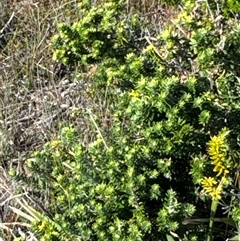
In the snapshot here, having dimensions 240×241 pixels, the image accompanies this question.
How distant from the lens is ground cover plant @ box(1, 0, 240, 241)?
248 cm

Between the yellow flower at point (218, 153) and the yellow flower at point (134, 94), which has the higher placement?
the yellow flower at point (134, 94)

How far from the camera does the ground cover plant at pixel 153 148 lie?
248cm

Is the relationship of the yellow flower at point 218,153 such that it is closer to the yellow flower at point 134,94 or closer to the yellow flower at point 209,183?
the yellow flower at point 209,183

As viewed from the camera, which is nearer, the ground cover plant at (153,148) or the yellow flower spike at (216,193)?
the yellow flower spike at (216,193)

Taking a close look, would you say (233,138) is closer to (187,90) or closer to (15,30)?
(187,90)

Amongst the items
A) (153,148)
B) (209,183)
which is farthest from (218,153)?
(153,148)

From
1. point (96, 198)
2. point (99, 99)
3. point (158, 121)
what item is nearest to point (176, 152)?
point (158, 121)

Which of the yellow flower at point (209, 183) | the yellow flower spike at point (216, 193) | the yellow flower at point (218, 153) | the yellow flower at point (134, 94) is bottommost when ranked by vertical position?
the yellow flower spike at point (216, 193)

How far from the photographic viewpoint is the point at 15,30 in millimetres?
4059

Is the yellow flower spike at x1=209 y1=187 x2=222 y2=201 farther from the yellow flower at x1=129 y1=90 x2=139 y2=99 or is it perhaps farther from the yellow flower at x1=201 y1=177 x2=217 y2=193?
the yellow flower at x1=129 y1=90 x2=139 y2=99

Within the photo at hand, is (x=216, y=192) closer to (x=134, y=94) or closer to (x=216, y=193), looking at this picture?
(x=216, y=193)

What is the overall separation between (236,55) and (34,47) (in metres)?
1.45

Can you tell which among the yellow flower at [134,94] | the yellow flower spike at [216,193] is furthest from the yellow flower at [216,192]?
the yellow flower at [134,94]

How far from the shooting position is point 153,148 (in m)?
2.55
